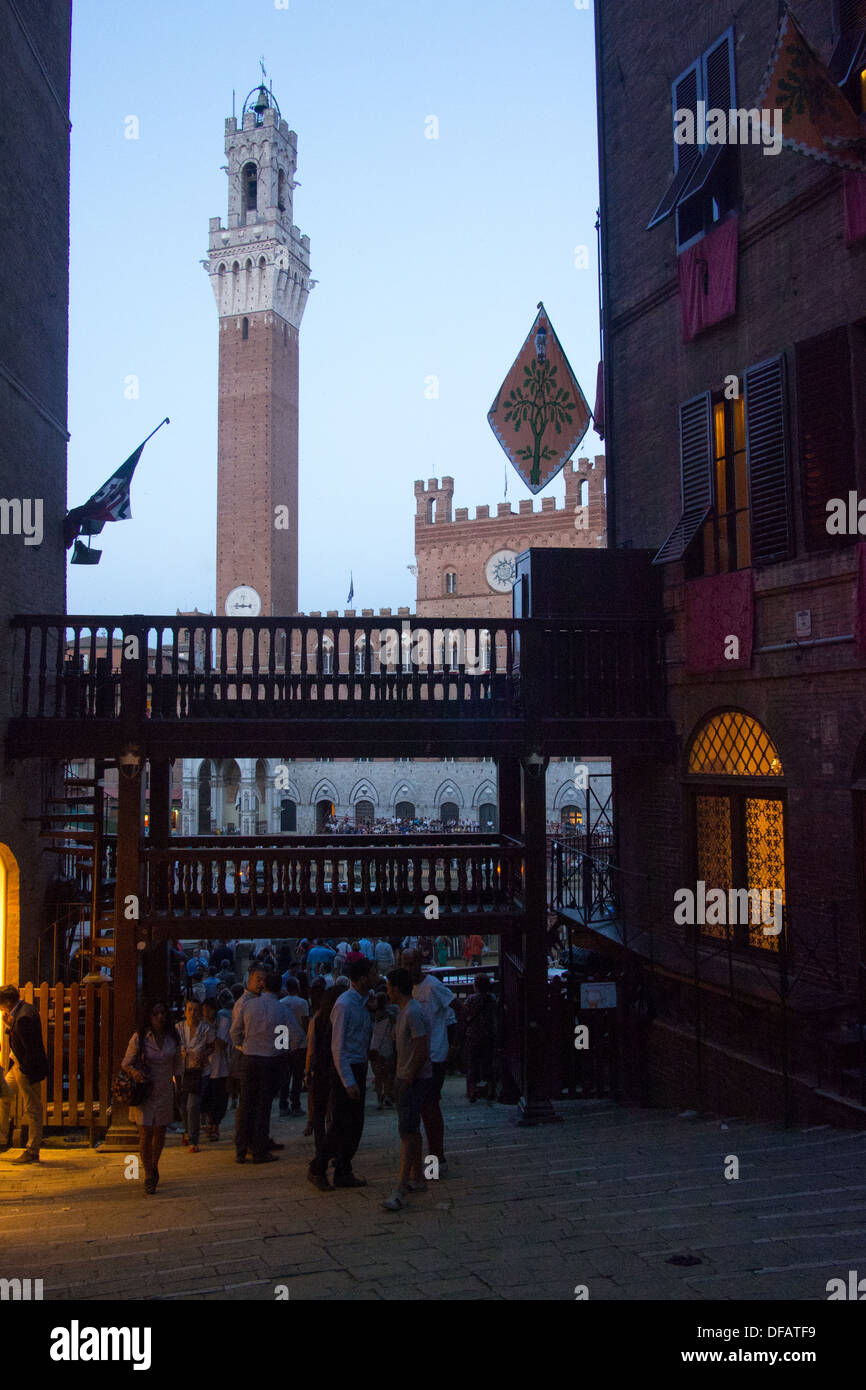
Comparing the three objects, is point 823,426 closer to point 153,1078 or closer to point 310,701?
point 310,701

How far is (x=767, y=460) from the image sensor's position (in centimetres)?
1124

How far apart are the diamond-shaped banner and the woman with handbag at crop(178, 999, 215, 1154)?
8.76 meters

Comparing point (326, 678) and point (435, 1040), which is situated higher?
point (326, 678)

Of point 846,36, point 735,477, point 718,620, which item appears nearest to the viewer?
point 846,36

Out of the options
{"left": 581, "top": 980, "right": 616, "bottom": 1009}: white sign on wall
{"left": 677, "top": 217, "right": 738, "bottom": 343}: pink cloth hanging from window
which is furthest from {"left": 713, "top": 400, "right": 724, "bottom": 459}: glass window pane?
{"left": 581, "top": 980, "right": 616, "bottom": 1009}: white sign on wall

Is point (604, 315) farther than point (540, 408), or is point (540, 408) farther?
point (540, 408)

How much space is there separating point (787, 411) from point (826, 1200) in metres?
7.58

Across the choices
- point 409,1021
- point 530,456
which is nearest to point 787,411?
point 530,456

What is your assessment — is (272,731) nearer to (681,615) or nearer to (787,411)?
(681,615)

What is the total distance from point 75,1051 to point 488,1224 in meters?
5.48

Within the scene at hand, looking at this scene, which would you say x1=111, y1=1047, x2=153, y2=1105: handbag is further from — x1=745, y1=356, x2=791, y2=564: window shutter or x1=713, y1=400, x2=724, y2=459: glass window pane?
x1=713, y1=400, x2=724, y2=459: glass window pane

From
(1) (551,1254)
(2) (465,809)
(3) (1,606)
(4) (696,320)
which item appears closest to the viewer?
(1) (551,1254)

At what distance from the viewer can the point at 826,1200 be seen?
6.29 metres

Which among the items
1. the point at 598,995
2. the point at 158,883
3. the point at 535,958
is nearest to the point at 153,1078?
the point at 158,883
